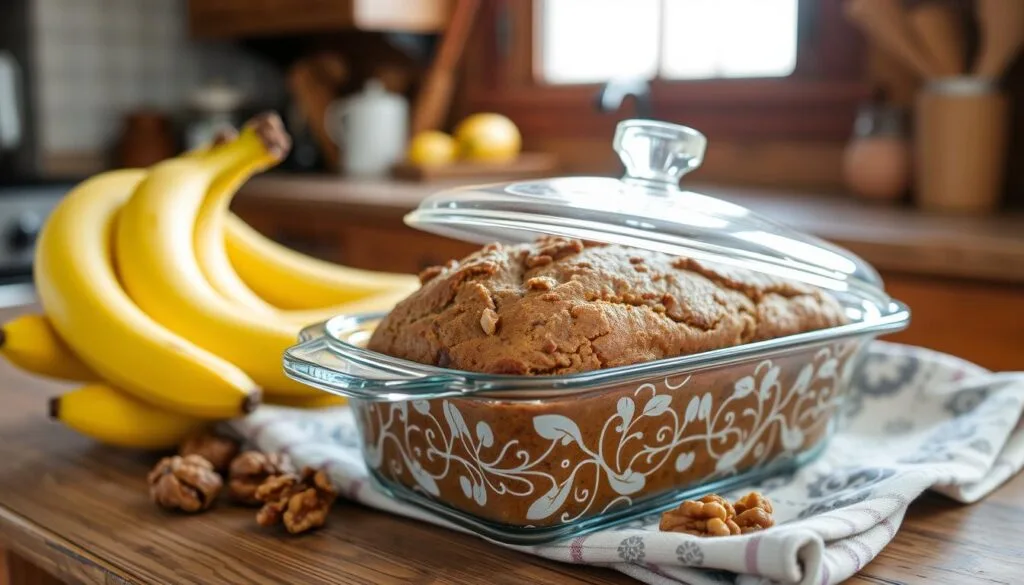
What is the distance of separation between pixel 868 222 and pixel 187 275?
117 centimetres

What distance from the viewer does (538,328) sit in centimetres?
60

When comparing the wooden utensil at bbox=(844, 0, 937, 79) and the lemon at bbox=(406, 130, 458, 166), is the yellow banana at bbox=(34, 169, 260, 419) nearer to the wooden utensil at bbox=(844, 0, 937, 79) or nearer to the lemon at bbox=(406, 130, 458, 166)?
the wooden utensil at bbox=(844, 0, 937, 79)

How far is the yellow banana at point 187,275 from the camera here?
81 centimetres

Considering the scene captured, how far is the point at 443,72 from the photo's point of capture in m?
2.82

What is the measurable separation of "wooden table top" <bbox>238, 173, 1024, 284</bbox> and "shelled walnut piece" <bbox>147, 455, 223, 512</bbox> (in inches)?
41.5

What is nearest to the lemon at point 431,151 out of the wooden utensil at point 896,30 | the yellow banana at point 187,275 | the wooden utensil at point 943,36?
the wooden utensil at point 896,30

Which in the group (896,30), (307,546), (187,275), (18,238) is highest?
(896,30)

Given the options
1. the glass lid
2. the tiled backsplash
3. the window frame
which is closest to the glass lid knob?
the glass lid

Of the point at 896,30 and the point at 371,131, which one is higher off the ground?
the point at 896,30

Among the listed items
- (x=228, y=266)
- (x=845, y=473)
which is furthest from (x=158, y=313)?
(x=845, y=473)

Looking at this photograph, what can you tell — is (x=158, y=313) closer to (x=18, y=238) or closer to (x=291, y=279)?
(x=291, y=279)

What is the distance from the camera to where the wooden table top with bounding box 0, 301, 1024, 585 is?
22.7 inches

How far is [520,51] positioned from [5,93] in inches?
52.4

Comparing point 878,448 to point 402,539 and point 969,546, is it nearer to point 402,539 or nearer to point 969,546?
point 969,546
